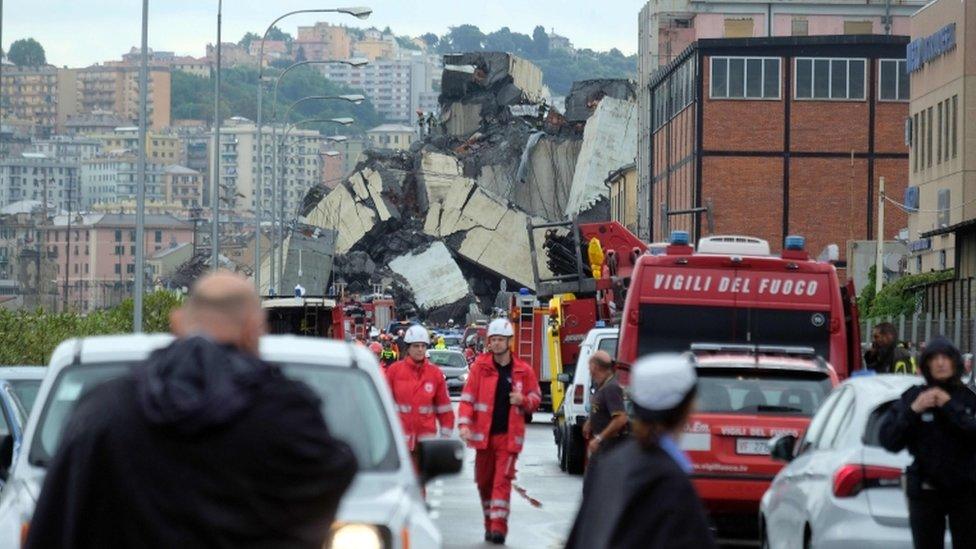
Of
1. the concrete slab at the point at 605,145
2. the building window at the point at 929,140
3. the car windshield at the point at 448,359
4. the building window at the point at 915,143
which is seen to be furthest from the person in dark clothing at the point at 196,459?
the concrete slab at the point at 605,145

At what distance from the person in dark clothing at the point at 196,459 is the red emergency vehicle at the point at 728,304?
15462 mm

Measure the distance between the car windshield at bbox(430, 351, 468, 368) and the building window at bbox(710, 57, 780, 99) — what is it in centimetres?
3182

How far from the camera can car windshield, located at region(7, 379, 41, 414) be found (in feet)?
59.6

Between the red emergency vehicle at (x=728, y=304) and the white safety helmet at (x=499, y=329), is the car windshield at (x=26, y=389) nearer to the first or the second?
the white safety helmet at (x=499, y=329)

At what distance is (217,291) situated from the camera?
5.50 meters

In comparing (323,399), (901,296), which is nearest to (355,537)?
(323,399)

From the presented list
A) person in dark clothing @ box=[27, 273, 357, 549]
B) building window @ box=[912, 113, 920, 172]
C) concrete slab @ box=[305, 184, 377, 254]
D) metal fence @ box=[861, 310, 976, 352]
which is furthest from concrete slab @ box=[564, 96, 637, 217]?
person in dark clothing @ box=[27, 273, 357, 549]

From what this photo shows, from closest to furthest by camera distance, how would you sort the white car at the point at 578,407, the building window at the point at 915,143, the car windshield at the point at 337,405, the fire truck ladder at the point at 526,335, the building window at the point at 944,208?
the car windshield at the point at 337,405 → the white car at the point at 578,407 → the fire truck ladder at the point at 526,335 → the building window at the point at 944,208 → the building window at the point at 915,143

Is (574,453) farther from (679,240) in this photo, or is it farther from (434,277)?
(434,277)

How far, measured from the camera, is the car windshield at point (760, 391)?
16.6 m

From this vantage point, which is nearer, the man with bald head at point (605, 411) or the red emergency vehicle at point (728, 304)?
the man with bald head at point (605, 411)

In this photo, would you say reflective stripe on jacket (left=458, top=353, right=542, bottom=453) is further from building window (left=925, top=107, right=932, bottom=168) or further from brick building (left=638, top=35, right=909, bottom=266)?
brick building (left=638, top=35, right=909, bottom=266)

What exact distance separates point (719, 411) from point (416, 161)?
127491 mm

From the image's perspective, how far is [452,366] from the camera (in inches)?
2251
